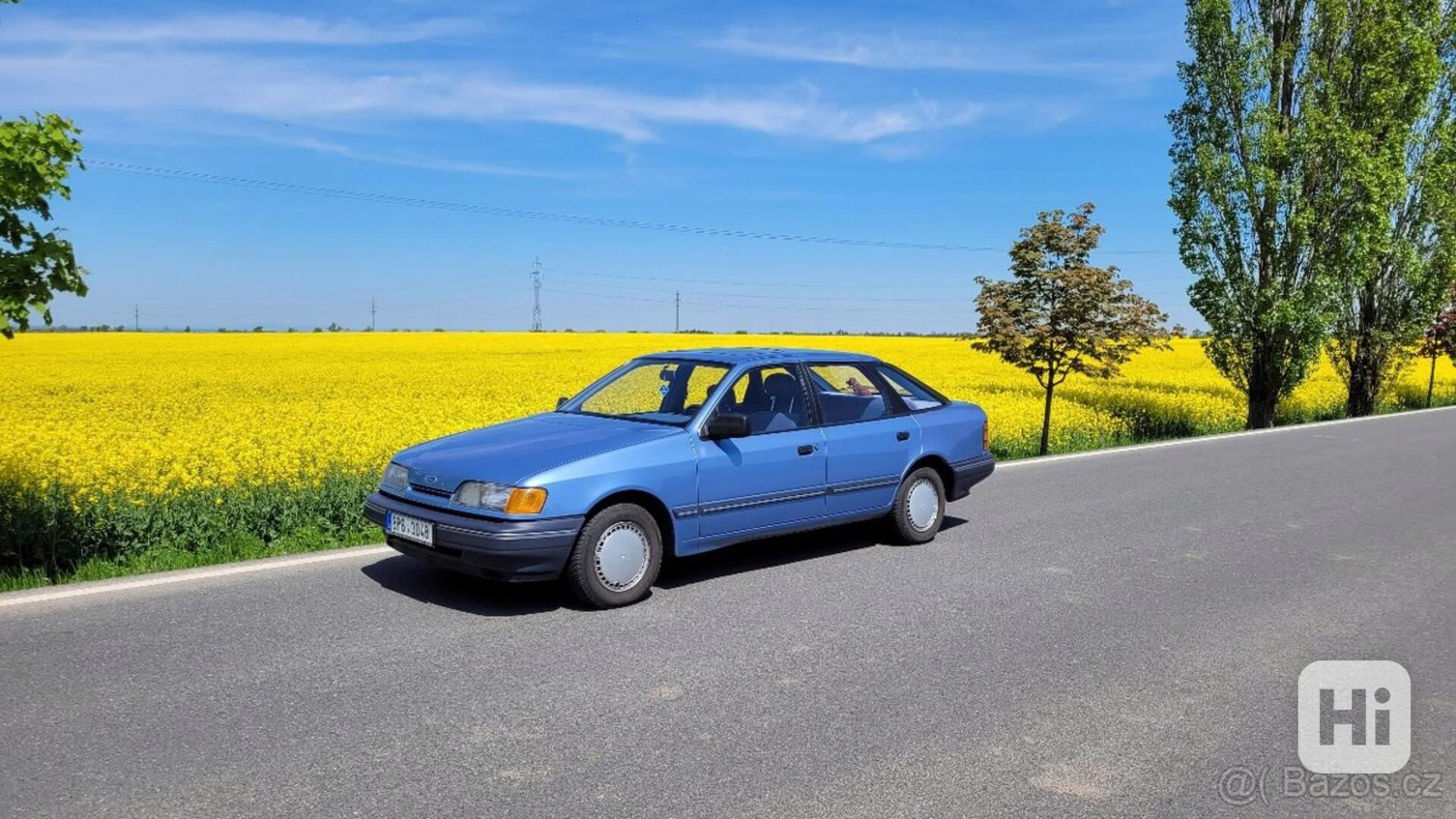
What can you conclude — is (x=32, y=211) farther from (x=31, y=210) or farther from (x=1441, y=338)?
(x=1441, y=338)

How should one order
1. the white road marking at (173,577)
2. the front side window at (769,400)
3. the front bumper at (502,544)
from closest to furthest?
1. the front bumper at (502,544)
2. the white road marking at (173,577)
3. the front side window at (769,400)

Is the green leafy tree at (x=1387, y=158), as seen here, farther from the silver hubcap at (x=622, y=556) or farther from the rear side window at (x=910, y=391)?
the silver hubcap at (x=622, y=556)

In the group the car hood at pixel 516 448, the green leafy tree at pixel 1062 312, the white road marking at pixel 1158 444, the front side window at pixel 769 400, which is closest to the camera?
the car hood at pixel 516 448

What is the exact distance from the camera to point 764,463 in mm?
6672

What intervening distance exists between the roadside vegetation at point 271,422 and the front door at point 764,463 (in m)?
3.17

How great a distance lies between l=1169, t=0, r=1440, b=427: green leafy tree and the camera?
74.4 feet

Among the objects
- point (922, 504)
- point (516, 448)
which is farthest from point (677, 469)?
point (922, 504)

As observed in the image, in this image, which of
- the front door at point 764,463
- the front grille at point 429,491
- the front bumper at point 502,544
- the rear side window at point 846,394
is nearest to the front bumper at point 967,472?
the rear side window at point 846,394

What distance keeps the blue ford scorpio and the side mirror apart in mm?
10

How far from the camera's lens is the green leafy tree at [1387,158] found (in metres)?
22.7

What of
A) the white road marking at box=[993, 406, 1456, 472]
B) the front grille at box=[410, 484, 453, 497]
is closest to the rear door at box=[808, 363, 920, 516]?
the front grille at box=[410, 484, 453, 497]

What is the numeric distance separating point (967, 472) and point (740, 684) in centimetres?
419

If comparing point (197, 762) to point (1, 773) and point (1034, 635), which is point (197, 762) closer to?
point (1, 773)

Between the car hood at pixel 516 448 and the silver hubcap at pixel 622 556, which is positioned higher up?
the car hood at pixel 516 448
